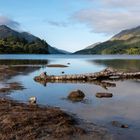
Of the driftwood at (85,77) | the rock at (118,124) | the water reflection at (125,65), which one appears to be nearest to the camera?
the rock at (118,124)

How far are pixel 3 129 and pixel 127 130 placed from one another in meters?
8.45

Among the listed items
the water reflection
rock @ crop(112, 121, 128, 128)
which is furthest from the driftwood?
Answer: rock @ crop(112, 121, 128, 128)

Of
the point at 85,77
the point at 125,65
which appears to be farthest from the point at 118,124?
the point at 125,65

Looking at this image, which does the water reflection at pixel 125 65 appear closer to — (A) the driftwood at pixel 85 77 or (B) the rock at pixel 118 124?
(A) the driftwood at pixel 85 77

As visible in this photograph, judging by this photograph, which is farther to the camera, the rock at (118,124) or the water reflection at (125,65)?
the water reflection at (125,65)

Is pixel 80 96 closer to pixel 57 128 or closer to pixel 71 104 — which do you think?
pixel 71 104

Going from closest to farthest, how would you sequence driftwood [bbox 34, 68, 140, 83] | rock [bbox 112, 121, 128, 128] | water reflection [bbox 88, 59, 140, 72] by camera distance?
rock [bbox 112, 121, 128, 128]
driftwood [bbox 34, 68, 140, 83]
water reflection [bbox 88, 59, 140, 72]

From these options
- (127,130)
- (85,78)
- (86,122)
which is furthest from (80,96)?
(85,78)

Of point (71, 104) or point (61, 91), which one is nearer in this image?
point (71, 104)

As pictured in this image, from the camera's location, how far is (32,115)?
2553 centimetres

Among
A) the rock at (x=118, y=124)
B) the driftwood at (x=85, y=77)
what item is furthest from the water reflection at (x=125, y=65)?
the rock at (x=118, y=124)

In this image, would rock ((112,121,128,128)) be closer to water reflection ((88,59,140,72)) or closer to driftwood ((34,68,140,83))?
driftwood ((34,68,140,83))

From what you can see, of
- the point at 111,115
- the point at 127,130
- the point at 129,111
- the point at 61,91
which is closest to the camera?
the point at 127,130

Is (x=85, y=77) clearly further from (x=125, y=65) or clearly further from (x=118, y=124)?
(x=125, y=65)
